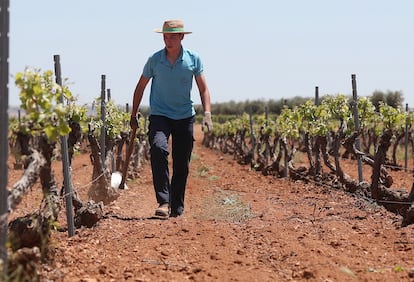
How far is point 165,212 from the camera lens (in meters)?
7.79

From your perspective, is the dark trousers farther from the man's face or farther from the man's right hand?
the man's face

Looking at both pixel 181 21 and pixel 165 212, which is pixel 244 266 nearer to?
pixel 165 212

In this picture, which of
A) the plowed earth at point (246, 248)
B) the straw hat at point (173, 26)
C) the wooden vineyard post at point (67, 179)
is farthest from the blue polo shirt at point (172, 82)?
the wooden vineyard post at point (67, 179)

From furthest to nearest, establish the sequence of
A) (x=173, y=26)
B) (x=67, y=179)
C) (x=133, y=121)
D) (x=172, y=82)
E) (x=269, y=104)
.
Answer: (x=269, y=104)
(x=133, y=121)
(x=172, y=82)
(x=173, y=26)
(x=67, y=179)

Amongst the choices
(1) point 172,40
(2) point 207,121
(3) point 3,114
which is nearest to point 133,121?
(2) point 207,121

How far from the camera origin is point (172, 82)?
7938 millimetres

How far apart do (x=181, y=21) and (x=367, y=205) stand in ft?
11.5

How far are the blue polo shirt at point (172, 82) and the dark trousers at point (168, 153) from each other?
111 mm

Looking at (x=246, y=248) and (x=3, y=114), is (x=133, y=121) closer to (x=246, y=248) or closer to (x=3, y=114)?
(x=246, y=248)

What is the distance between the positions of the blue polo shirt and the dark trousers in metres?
0.11

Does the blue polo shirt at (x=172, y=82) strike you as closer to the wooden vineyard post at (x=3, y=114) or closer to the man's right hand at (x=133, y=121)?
the man's right hand at (x=133, y=121)

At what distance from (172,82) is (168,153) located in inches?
32.3

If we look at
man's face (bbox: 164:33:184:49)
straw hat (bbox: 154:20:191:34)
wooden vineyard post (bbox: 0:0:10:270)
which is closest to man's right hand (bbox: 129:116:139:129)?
man's face (bbox: 164:33:184:49)

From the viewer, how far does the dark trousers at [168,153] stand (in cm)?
784
